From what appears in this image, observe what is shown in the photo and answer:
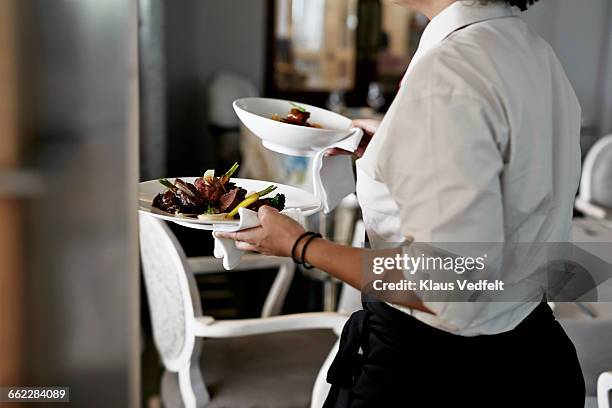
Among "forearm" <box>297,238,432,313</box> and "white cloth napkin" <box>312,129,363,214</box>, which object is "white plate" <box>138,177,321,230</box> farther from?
"forearm" <box>297,238,432,313</box>

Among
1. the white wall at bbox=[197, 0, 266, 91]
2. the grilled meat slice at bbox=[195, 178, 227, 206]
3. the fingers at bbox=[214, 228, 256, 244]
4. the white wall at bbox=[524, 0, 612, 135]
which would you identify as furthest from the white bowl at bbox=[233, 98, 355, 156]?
the white wall at bbox=[524, 0, 612, 135]

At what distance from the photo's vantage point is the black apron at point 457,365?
1.01 m

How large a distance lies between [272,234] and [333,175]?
0.32 m

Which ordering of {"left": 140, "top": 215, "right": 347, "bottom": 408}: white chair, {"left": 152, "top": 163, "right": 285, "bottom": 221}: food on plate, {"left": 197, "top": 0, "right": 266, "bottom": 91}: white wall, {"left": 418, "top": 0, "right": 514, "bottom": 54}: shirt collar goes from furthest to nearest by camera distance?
1. {"left": 197, "top": 0, "right": 266, "bottom": 91}: white wall
2. {"left": 140, "top": 215, "right": 347, "bottom": 408}: white chair
3. {"left": 152, "top": 163, "right": 285, "bottom": 221}: food on plate
4. {"left": 418, "top": 0, "right": 514, "bottom": 54}: shirt collar

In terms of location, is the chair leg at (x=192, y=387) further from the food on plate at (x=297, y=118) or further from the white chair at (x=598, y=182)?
the white chair at (x=598, y=182)

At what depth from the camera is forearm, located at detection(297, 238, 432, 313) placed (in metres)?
0.95

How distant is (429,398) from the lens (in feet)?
3.39

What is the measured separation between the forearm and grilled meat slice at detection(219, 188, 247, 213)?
0.54ft

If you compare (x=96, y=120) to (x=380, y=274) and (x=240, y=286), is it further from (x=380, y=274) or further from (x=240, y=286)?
(x=240, y=286)

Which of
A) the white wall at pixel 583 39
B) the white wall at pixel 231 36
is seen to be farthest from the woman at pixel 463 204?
the white wall at pixel 583 39

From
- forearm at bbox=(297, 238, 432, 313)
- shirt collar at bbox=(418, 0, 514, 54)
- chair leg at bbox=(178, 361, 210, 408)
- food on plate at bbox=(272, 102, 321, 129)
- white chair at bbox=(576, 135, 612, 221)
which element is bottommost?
chair leg at bbox=(178, 361, 210, 408)

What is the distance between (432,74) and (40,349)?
523 millimetres

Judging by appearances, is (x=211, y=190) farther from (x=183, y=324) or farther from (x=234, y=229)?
(x=183, y=324)

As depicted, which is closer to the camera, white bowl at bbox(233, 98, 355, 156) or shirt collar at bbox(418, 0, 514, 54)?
shirt collar at bbox(418, 0, 514, 54)
